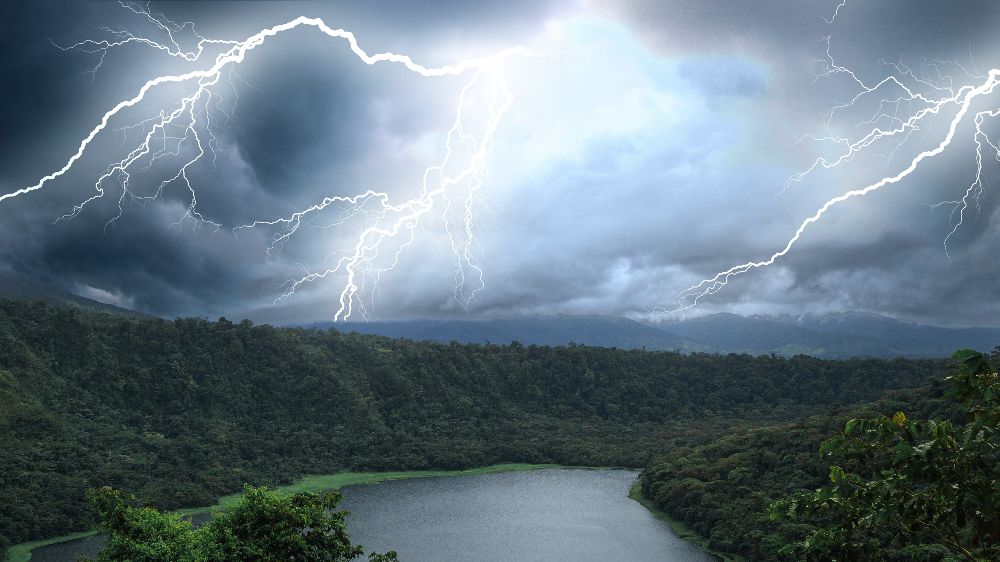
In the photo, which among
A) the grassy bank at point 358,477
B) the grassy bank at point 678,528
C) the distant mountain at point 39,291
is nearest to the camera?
the grassy bank at point 678,528

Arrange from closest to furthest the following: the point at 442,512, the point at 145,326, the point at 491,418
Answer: the point at 442,512
the point at 145,326
the point at 491,418

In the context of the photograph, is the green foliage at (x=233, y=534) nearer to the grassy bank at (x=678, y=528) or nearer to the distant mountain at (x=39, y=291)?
the grassy bank at (x=678, y=528)

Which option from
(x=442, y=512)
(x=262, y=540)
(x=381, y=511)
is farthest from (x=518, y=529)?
(x=262, y=540)

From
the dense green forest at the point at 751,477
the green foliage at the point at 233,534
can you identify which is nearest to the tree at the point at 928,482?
the green foliage at the point at 233,534

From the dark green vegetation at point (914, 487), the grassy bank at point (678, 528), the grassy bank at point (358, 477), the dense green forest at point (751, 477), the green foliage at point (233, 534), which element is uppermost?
the dark green vegetation at point (914, 487)

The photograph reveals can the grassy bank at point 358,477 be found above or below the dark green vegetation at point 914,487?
below

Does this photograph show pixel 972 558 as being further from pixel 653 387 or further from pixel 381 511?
pixel 653 387
